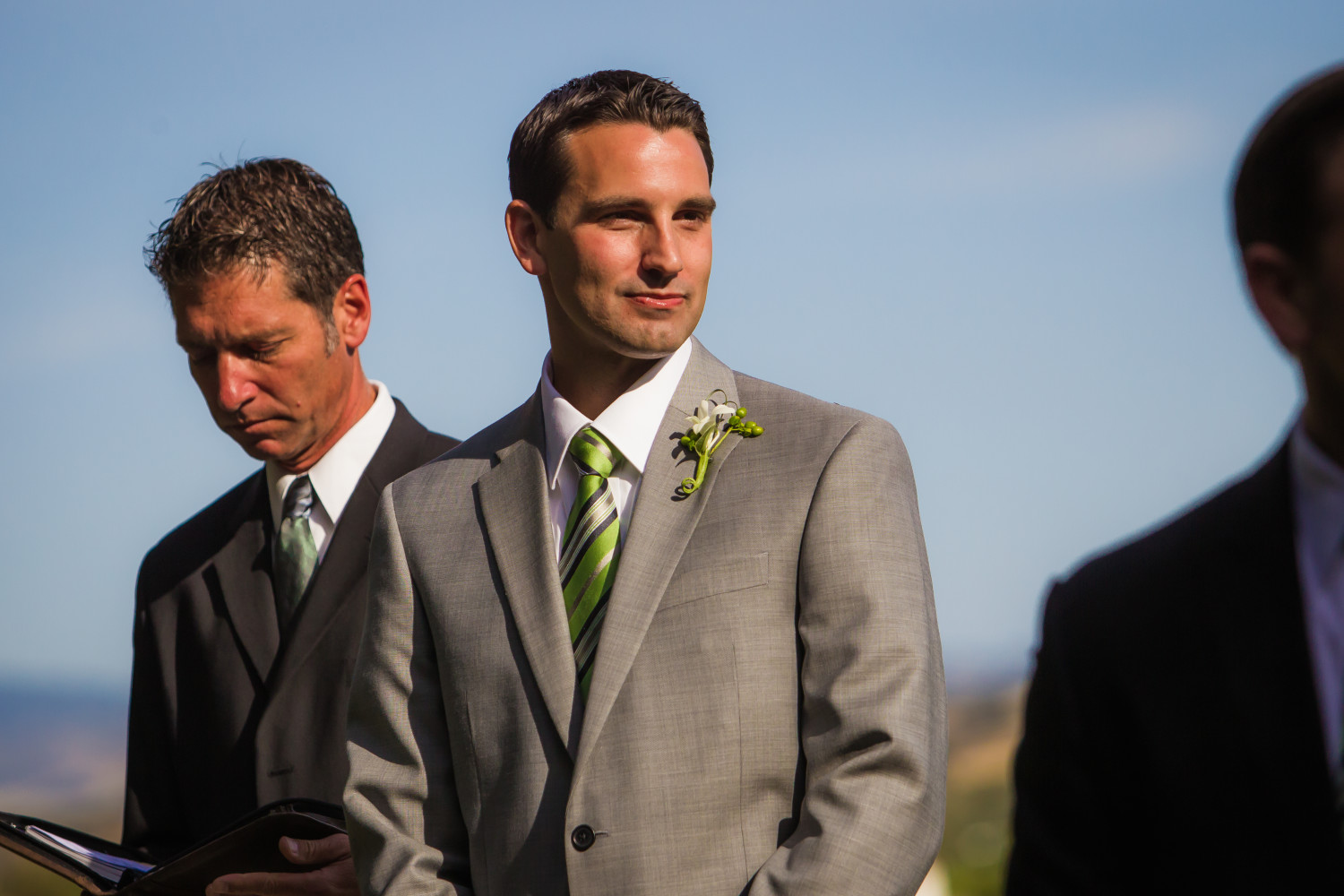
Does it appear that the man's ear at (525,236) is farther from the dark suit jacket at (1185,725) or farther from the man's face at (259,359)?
the dark suit jacket at (1185,725)

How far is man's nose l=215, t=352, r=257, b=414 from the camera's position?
12.9ft

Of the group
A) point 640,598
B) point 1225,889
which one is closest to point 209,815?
point 640,598

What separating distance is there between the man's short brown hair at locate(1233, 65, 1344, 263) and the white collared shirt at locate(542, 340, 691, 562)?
1.50m

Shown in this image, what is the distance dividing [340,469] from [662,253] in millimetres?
1502

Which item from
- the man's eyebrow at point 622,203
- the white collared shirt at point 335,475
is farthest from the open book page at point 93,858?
the man's eyebrow at point 622,203

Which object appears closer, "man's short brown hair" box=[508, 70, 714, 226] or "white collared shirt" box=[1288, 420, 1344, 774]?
"white collared shirt" box=[1288, 420, 1344, 774]

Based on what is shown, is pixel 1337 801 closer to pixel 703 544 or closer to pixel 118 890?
pixel 703 544

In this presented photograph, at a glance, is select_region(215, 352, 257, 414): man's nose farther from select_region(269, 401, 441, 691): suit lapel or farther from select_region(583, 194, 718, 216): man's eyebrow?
select_region(583, 194, 718, 216): man's eyebrow

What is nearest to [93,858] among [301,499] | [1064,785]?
[301,499]

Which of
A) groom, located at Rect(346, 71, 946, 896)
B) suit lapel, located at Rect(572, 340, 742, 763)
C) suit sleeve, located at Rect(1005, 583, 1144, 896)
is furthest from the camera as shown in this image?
suit lapel, located at Rect(572, 340, 742, 763)

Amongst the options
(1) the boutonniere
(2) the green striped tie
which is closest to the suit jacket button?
(2) the green striped tie

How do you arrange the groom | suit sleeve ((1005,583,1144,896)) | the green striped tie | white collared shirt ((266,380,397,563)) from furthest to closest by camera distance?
white collared shirt ((266,380,397,563)) < the green striped tie < the groom < suit sleeve ((1005,583,1144,896))

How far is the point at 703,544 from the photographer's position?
2.85 meters

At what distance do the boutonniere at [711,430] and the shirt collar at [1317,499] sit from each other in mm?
1309
